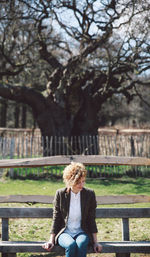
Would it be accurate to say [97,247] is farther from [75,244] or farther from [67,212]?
[67,212]

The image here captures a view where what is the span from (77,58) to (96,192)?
6985mm

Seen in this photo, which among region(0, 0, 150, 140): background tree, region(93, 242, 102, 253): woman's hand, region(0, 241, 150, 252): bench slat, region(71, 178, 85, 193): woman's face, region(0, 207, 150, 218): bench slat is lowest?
region(0, 241, 150, 252): bench slat

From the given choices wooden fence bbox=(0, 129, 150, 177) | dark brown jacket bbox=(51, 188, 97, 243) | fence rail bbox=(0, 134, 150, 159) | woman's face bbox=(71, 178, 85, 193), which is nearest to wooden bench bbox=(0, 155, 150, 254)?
dark brown jacket bbox=(51, 188, 97, 243)

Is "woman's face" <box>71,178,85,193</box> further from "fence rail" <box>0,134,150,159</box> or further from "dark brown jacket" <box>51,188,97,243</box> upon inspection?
"fence rail" <box>0,134,150,159</box>

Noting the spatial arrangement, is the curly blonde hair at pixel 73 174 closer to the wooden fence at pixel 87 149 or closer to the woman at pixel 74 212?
the woman at pixel 74 212

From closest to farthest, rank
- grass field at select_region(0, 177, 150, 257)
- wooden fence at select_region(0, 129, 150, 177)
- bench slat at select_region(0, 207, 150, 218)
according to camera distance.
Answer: bench slat at select_region(0, 207, 150, 218) → grass field at select_region(0, 177, 150, 257) → wooden fence at select_region(0, 129, 150, 177)

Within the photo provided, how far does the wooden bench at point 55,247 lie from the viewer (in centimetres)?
324

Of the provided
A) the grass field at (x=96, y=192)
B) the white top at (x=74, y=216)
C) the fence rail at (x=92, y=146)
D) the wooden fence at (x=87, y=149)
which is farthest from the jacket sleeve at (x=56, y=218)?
the fence rail at (x=92, y=146)

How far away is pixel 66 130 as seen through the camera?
15555mm

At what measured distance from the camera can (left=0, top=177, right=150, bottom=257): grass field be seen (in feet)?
16.5

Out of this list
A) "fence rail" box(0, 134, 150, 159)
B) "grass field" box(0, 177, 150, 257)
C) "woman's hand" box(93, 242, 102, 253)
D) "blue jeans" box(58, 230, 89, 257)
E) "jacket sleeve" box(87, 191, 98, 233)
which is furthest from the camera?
→ "fence rail" box(0, 134, 150, 159)

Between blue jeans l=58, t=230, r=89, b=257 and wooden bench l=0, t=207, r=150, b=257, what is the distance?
0.19m

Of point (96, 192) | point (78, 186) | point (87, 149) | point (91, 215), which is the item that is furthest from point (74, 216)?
point (87, 149)

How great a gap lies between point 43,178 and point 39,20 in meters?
7.75
